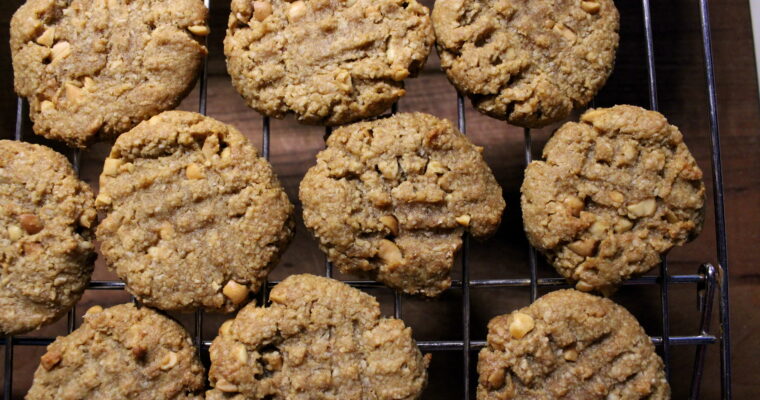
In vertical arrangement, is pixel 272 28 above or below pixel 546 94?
above

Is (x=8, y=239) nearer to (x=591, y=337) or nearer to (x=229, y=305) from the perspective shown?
(x=229, y=305)

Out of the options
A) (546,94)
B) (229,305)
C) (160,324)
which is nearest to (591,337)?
(546,94)

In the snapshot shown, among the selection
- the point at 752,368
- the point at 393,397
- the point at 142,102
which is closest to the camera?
the point at 393,397

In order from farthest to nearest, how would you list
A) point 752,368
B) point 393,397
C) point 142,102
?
point 752,368 → point 142,102 → point 393,397

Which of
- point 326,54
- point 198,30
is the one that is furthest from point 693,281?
point 198,30

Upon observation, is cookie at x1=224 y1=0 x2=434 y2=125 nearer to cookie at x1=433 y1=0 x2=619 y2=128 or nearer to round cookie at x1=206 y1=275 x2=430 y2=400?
cookie at x1=433 y1=0 x2=619 y2=128

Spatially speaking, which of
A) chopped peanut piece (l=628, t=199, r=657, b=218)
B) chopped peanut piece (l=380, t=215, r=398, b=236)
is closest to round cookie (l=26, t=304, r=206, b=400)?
chopped peanut piece (l=380, t=215, r=398, b=236)
